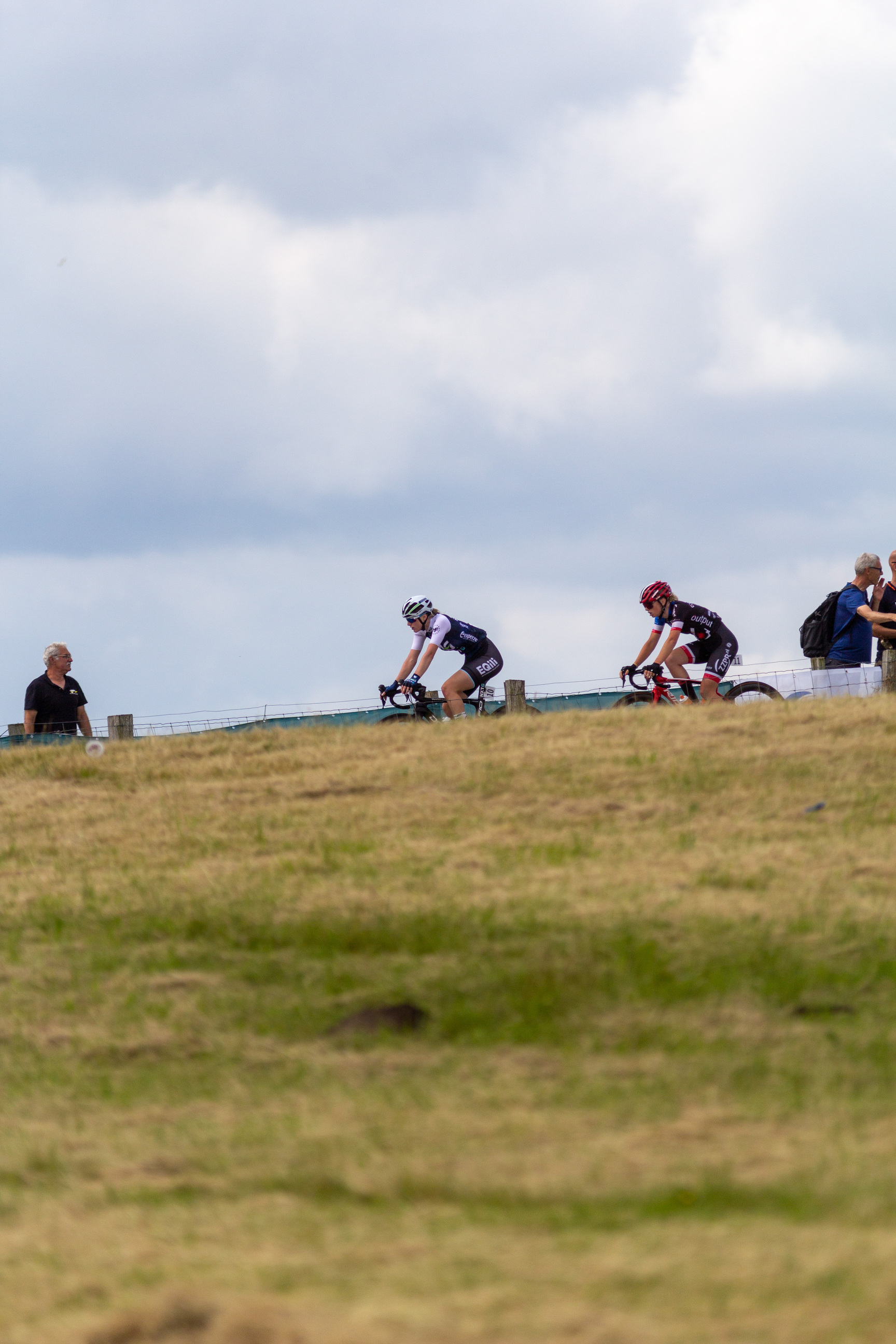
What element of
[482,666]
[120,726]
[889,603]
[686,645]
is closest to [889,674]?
[889,603]

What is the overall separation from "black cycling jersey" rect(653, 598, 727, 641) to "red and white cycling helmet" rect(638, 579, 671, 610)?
0.48ft

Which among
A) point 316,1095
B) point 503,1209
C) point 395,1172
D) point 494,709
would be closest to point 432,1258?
point 503,1209

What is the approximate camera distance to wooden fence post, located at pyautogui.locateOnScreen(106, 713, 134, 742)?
1827cm

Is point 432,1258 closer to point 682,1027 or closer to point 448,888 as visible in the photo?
point 682,1027

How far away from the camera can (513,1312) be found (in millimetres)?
3957

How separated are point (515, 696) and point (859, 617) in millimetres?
4425

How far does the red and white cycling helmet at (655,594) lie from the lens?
53.4 ft

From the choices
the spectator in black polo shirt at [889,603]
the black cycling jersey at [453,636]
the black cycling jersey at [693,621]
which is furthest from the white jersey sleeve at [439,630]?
the spectator in black polo shirt at [889,603]

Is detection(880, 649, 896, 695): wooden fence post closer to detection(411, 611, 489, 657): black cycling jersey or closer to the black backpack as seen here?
the black backpack

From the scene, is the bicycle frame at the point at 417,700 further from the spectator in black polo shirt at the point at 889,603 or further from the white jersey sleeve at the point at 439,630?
the spectator in black polo shirt at the point at 889,603

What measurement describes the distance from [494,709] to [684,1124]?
12.3m

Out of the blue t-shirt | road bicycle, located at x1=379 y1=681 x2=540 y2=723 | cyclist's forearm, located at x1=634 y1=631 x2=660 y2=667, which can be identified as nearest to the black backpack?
the blue t-shirt

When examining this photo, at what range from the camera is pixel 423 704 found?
674 inches

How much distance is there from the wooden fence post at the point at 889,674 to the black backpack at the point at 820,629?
753 millimetres
